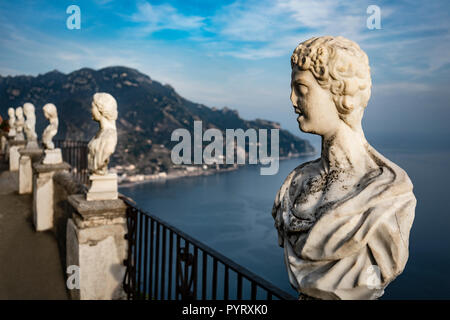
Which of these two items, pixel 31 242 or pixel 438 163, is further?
pixel 438 163

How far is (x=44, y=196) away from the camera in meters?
6.58

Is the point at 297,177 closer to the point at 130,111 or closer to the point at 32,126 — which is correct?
the point at 32,126

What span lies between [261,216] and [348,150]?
2158 inches

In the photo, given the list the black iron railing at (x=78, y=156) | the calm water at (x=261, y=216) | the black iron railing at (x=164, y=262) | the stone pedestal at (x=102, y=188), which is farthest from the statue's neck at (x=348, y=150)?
the black iron railing at (x=78, y=156)

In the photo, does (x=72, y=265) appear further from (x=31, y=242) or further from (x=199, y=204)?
(x=199, y=204)

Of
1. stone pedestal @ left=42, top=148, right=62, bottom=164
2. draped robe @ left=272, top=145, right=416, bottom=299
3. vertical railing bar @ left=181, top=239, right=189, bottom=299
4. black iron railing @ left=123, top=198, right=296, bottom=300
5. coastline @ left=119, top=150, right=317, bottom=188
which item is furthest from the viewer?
coastline @ left=119, top=150, right=317, bottom=188

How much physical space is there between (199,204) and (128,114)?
112ft

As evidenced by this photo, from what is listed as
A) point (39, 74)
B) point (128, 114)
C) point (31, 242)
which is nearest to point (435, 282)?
point (31, 242)

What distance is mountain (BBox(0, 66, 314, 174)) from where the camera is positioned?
71.8 meters

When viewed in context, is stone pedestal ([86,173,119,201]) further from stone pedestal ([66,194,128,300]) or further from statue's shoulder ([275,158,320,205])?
statue's shoulder ([275,158,320,205])

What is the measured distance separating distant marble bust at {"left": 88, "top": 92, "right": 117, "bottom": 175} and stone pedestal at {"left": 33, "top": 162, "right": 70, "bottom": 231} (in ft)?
10.6

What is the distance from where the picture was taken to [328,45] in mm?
1424

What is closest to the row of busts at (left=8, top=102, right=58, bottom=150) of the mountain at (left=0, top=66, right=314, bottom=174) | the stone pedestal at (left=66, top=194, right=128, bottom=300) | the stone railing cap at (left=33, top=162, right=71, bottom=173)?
the stone railing cap at (left=33, top=162, right=71, bottom=173)
